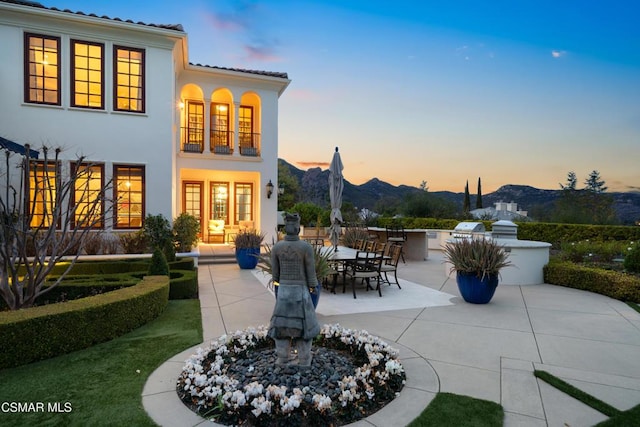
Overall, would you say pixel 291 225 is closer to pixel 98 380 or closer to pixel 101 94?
pixel 98 380

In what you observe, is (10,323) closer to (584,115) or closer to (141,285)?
(141,285)

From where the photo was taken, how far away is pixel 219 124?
53.0 feet

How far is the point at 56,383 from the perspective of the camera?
350cm

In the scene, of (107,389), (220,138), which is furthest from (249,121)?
(107,389)

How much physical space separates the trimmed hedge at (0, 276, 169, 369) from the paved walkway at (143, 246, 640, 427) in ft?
3.64

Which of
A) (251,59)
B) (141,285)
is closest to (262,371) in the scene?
(141,285)

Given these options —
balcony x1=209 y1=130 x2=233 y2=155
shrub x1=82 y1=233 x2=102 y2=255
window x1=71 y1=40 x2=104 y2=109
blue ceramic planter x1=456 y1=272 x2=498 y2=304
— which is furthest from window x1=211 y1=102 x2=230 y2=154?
blue ceramic planter x1=456 y1=272 x2=498 y2=304

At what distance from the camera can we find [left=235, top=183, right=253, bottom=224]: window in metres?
16.6

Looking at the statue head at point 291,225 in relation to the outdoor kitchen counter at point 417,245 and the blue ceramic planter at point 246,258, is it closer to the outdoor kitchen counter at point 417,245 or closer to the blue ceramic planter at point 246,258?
the blue ceramic planter at point 246,258

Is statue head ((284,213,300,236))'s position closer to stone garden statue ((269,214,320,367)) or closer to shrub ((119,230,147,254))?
stone garden statue ((269,214,320,367))

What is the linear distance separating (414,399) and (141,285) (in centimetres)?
480

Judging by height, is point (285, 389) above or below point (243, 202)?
below

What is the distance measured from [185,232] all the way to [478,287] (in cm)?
881

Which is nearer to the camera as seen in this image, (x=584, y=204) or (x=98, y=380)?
→ (x=98, y=380)
